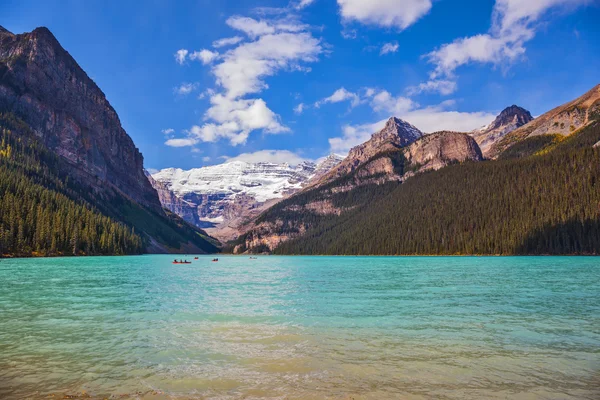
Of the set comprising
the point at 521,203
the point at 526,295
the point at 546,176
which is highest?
the point at 546,176

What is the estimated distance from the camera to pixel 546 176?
597ft

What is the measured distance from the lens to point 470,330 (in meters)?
24.5

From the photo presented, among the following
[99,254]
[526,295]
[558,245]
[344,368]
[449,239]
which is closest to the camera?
[344,368]

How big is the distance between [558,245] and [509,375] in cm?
16020

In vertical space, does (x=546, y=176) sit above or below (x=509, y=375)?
above

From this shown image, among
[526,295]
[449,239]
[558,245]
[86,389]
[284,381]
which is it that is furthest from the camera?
[449,239]

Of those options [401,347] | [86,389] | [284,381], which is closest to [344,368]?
[284,381]

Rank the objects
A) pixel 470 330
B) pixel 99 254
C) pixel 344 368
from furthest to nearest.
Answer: pixel 99 254 → pixel 470 330 → pixel 344 368

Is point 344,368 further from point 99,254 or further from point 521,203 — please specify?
point 521,203

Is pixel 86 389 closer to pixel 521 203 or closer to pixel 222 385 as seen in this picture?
pixel 222 385

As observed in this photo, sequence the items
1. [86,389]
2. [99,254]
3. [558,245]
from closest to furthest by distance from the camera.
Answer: [86,389] → [558,245] → [99,254]

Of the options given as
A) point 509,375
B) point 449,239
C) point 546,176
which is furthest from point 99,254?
point 546,176

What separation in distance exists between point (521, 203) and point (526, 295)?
15701cm

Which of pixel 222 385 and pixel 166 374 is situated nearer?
pixel 222 385
